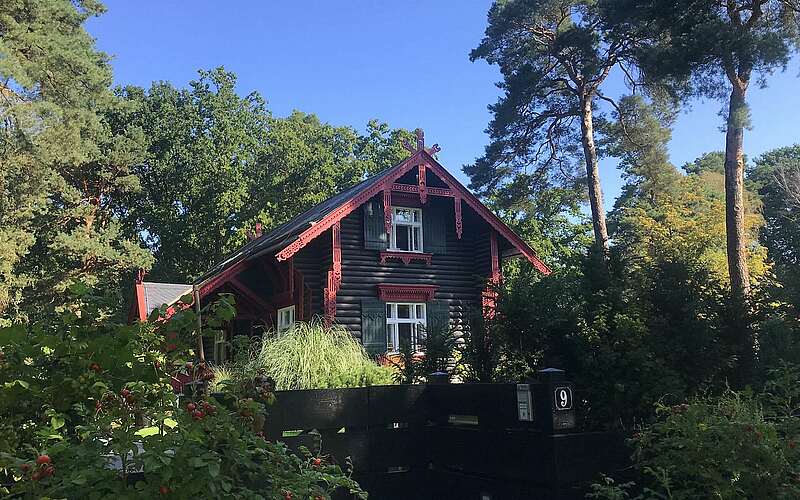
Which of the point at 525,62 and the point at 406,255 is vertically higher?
the point at 525,62

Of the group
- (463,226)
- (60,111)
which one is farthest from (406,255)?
(60,111)

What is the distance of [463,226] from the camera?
59.5 ft

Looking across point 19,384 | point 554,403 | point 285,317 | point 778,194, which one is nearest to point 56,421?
point 19,384

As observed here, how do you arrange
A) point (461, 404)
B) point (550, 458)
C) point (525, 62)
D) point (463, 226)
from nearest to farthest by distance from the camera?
point (550, 458), point (461, 404), point (463, 226), point (525, 62)

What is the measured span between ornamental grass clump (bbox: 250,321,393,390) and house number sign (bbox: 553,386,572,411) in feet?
13.4

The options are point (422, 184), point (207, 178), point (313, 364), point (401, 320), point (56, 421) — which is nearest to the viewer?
point (56, 421)

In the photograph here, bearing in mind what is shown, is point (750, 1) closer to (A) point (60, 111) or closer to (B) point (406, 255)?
(B) point (406, 255)

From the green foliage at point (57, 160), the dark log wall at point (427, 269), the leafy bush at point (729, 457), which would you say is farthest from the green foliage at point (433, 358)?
the green foliage at point (57, 160)

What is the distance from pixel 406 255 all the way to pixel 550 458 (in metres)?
11.9

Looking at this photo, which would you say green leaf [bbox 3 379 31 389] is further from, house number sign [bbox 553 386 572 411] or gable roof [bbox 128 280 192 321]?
gable roof [bbox 128 280 192 321]

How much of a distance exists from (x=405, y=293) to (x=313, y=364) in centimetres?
793

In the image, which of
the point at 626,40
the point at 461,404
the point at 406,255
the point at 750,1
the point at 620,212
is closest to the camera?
the point at 461,404

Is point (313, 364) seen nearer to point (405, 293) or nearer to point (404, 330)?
point (405, 293)

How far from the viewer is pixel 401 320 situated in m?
16.6
